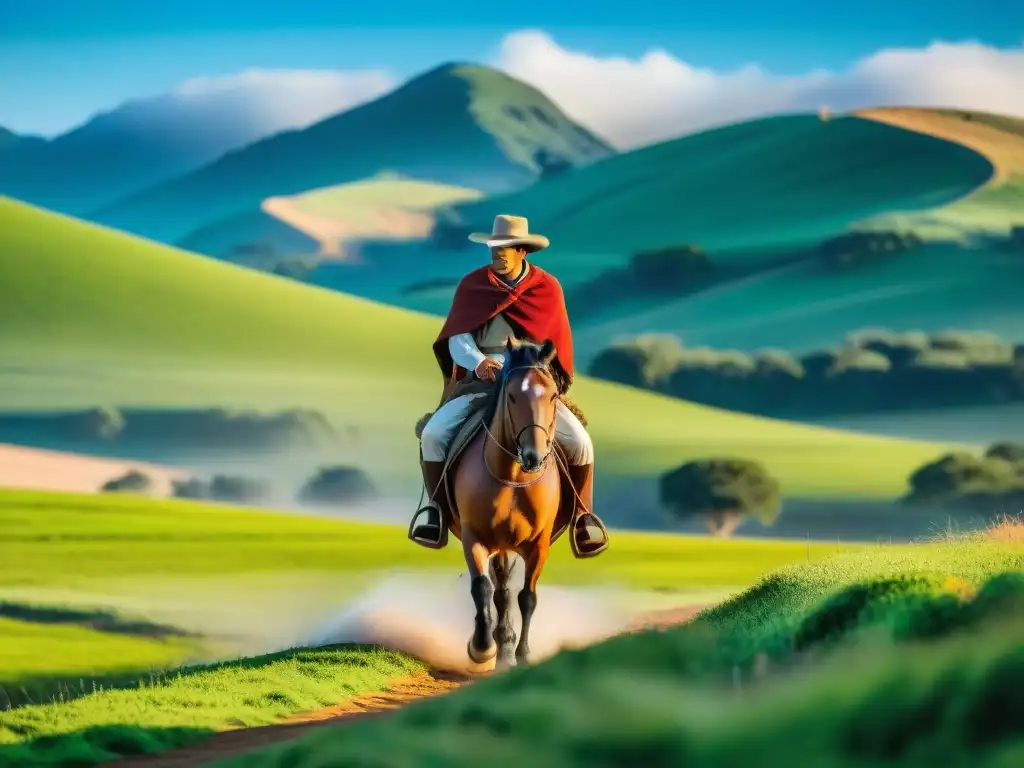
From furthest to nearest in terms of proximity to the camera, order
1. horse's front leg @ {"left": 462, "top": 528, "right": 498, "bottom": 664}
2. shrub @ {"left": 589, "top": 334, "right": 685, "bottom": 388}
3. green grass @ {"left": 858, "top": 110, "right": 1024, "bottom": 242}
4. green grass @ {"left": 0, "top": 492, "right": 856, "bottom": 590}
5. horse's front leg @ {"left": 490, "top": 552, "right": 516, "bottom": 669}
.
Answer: green grass @ {"left": 858, "top": 110, "right": 1024, "bottom": 242}
shrub @ {"left": 589, "top": 334, "right": 685, "bottom": 388}
green grass @ {"left": 0, "top": 492, "right": 856, "bottom": 590}
horse's front leg @ {"left": 490, "top": 552, "right": 516, "bottom": 669}
horse's front leg @ {"left": 462, "top": 528, "right": 498, "bottom": 664}

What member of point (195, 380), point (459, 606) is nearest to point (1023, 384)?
point (195, 380)

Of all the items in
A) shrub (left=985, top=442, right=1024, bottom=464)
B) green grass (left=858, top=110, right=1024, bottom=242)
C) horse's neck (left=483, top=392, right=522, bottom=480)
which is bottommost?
horse's neck (left=483, top=392, right=522, bottom=480)

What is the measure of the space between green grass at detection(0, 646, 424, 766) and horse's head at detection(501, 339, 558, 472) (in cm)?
285

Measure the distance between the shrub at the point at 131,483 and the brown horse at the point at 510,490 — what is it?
137ft

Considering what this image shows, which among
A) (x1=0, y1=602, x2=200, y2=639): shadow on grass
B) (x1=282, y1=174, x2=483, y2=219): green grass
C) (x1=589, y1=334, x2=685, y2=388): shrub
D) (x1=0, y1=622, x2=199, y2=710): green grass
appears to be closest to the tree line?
(x1=589, y1=334, x2=685, y2=388): shrub

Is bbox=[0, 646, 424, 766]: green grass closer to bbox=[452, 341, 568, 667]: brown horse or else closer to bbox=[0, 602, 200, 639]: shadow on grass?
bbox=[452, 341, 568, 667]: brown horse

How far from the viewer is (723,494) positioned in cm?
5494

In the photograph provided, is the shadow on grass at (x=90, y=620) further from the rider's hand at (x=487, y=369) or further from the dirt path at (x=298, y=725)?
the rider's hand at (x=487, y=369)

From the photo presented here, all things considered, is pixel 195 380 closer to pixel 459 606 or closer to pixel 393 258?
A: pixel 459 606

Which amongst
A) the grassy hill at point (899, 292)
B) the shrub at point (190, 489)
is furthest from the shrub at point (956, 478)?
the grassy hill at point (899, 292)

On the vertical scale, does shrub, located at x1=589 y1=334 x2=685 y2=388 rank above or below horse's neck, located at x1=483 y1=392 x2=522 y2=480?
above

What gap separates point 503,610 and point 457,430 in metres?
1.66

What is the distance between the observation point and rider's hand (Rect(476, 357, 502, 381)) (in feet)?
48.4

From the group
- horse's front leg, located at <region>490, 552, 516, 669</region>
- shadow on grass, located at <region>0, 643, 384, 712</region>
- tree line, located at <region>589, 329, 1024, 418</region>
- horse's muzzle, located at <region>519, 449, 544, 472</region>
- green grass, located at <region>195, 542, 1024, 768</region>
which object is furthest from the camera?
tree line, located at <region>589, 329, 1024, 418</region>
